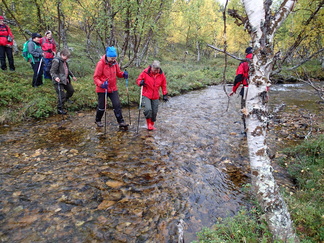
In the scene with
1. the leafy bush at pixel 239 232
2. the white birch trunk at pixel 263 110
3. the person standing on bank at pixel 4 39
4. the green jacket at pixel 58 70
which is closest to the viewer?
the white birch trunk at pixel 263 110

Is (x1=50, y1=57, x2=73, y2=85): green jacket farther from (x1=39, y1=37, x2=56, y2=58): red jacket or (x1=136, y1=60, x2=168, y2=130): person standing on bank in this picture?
(x1=136, y1=60, x2=168, y2=130): person standing on bank

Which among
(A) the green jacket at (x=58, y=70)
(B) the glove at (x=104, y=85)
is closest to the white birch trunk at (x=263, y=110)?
(B) the glove at (x=104, y=85)

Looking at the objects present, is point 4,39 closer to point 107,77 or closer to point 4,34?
point 4,34

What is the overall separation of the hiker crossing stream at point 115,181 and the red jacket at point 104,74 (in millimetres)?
1846

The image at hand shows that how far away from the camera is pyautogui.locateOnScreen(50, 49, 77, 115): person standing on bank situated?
8.95 metres

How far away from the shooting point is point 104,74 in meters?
8.06

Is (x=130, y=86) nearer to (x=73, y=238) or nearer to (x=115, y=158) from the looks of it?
(x=115, y=158)

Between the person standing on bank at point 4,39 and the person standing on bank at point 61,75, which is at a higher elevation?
the person standing on bank at point 4,39

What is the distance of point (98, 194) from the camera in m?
4.80

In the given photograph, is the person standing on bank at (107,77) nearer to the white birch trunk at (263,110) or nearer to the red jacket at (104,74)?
the red jacket at (104,74)

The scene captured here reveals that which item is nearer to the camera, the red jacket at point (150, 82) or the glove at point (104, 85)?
the glove at point (104, 85)

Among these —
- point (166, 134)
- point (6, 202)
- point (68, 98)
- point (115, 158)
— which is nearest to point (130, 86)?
point (68, 98)

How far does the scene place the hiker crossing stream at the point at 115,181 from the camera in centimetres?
392

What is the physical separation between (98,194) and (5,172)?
2635 millimetres
